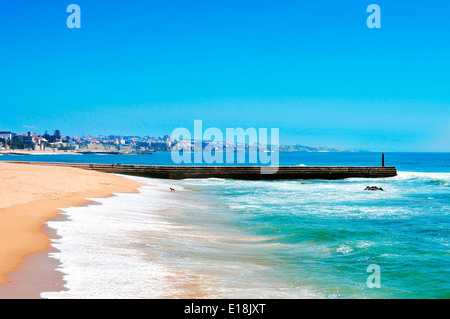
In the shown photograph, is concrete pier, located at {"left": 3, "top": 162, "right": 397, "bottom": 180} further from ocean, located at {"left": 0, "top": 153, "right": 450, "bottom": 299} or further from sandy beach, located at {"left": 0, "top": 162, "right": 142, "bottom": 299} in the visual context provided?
ocean, located at {"left": 0, "top": 153, "right": 450, "bottom": 299}

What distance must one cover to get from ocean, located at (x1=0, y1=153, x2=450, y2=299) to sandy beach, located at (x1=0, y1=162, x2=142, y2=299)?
14.2 inches

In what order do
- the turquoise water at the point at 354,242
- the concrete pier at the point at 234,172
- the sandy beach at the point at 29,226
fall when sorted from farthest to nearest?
the concrete pier at the point at 234,172
the turquoise water at the point at 354,242
the sandy beach at the point at 29,226

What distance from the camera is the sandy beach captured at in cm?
693

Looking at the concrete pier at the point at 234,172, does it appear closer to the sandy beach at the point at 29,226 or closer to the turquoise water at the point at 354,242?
the sandy beach at the point at 29,226

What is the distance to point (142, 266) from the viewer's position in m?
8.81

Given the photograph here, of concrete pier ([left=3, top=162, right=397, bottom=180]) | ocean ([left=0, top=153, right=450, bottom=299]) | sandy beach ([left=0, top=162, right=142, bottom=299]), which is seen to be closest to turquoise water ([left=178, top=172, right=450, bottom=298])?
ocean ([left=0, top=153, right=450, bottom=299])

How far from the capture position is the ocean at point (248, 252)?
782 cm

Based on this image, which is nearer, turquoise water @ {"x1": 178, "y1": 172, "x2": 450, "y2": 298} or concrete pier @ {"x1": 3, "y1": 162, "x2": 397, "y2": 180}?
turquoise water @ {"x1": 178, "y1": 172, "x2": 450, "y2": 298}

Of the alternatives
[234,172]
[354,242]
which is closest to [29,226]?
[354,242]

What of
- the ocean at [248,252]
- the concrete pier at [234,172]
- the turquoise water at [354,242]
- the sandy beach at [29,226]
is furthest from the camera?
the concrete pier at [234,172]

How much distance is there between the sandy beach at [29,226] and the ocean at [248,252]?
0.36 meters

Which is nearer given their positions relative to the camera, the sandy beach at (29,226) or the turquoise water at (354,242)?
the sandy beach at (29,226)

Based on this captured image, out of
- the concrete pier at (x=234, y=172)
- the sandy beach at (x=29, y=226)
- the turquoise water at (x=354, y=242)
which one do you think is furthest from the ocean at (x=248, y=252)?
the concrete pier at (x=234, y=172)

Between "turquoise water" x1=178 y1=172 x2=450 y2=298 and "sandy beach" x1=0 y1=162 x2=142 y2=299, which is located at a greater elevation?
"sandy beach" x1=0 y1=162 x2=142 y2=299
